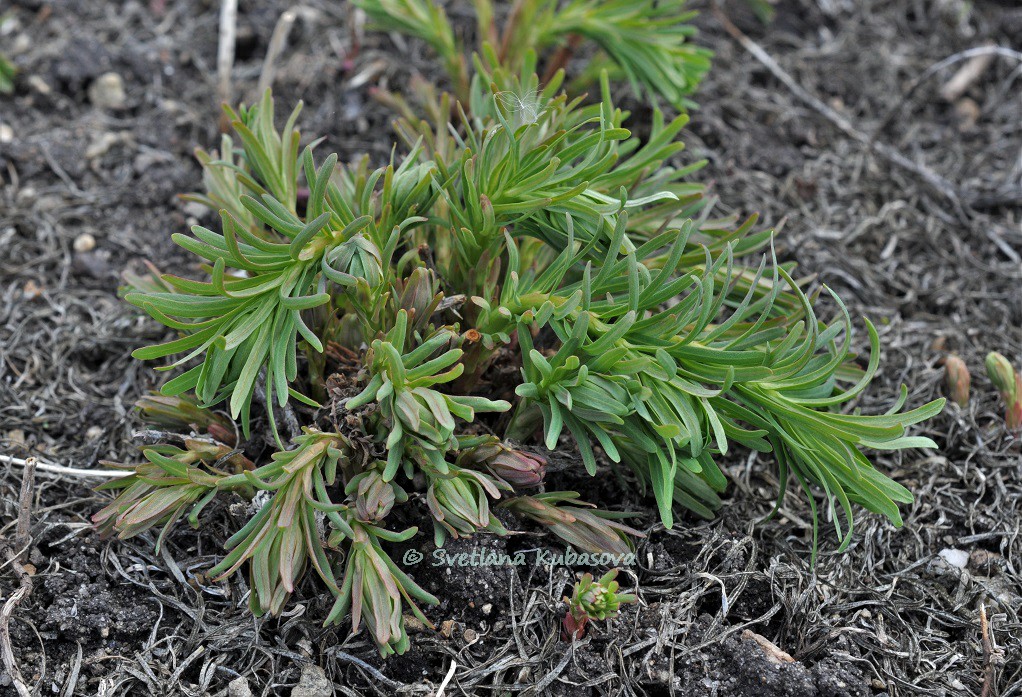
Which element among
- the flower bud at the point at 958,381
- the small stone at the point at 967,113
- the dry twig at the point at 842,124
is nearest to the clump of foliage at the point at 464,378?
the flower bud at the point at 958,381

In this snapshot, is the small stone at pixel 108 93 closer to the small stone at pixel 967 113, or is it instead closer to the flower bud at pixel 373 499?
the flower bud at pixel 373 499

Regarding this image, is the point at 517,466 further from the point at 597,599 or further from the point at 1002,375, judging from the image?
the point at 1002,375

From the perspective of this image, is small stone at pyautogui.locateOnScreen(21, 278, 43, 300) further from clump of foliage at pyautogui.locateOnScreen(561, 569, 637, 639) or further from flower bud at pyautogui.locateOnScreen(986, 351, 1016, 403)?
flower bud at pyautogui.locateOnScreen(986, 351, 1016, 403)

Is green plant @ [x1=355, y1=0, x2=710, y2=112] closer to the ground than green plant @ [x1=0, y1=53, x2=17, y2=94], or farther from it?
farther from it

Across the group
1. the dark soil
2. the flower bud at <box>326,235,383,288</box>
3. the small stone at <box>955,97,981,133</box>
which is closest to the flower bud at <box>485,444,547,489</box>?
the dark soil

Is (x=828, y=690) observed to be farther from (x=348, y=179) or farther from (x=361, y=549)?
(x=348, y=179)
